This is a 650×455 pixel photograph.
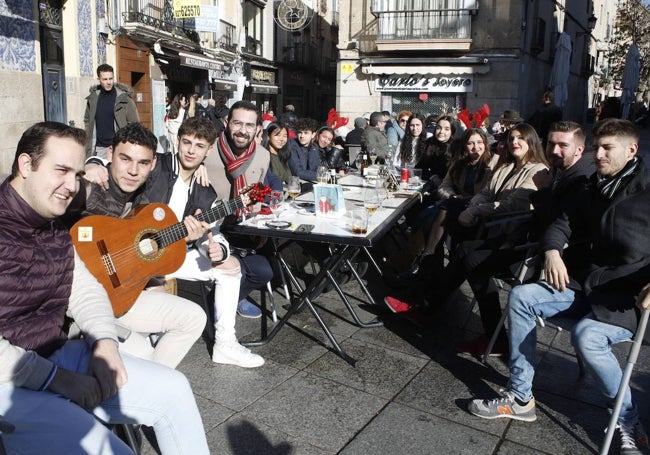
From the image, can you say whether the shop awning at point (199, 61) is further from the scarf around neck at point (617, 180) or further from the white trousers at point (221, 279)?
the scarf around neck at point (617, 180)

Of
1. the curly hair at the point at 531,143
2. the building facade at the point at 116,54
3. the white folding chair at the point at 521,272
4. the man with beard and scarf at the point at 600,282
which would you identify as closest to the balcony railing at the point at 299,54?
the building facade at the point at 116,54

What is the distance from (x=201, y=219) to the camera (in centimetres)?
322

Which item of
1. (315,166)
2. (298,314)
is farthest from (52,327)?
(315,166)

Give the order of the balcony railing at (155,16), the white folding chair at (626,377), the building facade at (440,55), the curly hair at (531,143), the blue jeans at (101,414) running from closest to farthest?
the blue jeans at (101,414) < the white folding chair at (626,377) < the curly hair at (531,143) < the balcony railing at (155,16) < the building facade at (440,55)

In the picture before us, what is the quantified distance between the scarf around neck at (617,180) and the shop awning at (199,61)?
644 inches

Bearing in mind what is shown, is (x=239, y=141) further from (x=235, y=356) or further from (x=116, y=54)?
(x=116, y=54)

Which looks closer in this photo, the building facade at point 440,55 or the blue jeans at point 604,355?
the blue jeans at point 604,355

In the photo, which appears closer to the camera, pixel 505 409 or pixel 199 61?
pixel 505 409

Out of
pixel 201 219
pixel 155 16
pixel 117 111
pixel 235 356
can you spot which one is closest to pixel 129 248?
pixel 201 219

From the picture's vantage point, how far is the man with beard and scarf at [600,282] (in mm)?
2678

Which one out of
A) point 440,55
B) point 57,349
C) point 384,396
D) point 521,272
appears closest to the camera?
point 57,349

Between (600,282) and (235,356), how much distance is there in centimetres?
203

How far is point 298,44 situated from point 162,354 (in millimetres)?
29451

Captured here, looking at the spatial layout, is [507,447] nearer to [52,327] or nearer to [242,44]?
[52,327]
